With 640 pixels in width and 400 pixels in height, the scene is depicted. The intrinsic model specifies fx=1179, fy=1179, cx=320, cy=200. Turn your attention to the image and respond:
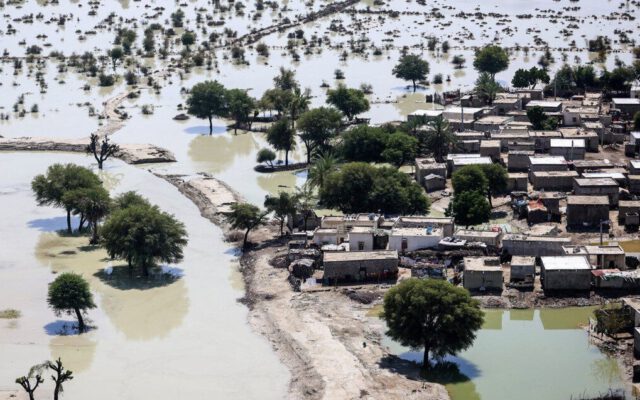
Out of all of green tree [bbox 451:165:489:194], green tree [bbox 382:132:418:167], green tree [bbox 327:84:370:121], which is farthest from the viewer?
green tree [bbox 327:84:370:121]

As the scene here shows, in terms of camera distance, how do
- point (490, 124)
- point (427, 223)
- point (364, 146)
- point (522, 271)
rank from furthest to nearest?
point (490, 124) < point (364, 146) < point (427, 223) < point (522, 271)

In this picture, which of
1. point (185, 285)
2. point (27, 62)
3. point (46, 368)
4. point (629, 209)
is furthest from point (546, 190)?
point (27, 62)

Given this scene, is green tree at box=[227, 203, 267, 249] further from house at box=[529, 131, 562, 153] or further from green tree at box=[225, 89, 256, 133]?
green tree at box=[225, 89, 256, 133]

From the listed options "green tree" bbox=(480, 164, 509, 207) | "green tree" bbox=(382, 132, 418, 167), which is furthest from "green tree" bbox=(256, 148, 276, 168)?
"green tree" bbox=(480, 164, 509, 207)

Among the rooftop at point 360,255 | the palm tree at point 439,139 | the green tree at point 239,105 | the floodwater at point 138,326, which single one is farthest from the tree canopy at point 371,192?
the green tree at point 239,105

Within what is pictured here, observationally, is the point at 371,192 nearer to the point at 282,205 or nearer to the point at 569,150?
the point at 282,205

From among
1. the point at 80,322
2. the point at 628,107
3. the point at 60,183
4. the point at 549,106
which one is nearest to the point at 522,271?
the point at 80,322

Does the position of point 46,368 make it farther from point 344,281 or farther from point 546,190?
point 546,190
